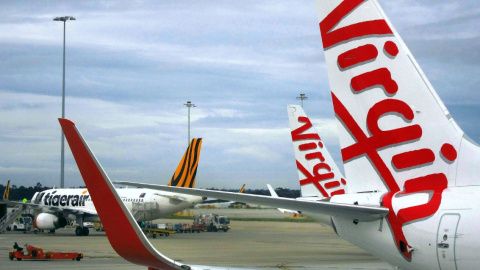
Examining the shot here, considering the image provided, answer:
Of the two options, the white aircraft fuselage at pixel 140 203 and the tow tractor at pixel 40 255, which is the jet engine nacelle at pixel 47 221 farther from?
the tow tractor at pixel 40 255

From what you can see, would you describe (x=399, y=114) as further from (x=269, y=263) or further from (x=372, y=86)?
(x=269, y=263)

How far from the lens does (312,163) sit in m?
27.1

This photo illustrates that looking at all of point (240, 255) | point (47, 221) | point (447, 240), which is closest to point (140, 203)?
point (47, 221)

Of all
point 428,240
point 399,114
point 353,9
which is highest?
point 353,9

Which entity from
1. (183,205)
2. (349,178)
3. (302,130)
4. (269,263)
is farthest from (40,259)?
(349,178)

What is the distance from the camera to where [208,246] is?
38000 mm

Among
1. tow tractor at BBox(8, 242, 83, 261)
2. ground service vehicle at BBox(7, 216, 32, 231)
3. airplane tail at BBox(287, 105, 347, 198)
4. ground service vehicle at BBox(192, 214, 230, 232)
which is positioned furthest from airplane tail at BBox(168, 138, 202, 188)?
airplane tail at BBox(287, 105, 347, 198)

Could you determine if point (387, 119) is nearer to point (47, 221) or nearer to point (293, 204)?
point (293, 204)

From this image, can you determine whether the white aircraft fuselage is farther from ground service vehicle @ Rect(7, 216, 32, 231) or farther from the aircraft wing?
the aircraft wing

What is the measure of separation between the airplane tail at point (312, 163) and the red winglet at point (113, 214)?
1917 cm

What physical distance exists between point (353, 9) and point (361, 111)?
1411mm

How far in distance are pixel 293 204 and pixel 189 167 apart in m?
41.0

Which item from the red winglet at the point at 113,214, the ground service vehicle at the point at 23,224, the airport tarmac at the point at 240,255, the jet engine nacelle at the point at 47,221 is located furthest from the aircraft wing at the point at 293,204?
the ground service vehicle at the point at 23,224

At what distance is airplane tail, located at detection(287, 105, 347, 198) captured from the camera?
26.5m
